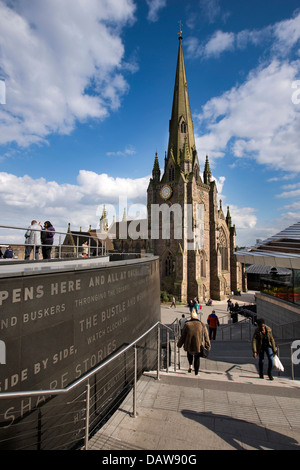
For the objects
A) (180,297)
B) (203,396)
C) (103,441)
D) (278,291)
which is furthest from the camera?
(180,297)

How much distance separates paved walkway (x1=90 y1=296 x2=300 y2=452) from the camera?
10.3 feet

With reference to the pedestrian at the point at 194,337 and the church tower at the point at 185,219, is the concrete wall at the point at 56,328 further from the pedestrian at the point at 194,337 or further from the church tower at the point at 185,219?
the church tower at the point at 185,219

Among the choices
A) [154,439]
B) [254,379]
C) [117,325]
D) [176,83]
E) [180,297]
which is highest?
[176,83]

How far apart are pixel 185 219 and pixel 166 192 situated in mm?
6308

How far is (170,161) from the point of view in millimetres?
38500

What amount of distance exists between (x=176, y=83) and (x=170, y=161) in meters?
14.6

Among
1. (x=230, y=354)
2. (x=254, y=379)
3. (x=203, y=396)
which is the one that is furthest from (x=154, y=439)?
(x=230, y=354)

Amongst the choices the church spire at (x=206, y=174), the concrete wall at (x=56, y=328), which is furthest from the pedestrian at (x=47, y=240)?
the church spire at (x=206, y=174)

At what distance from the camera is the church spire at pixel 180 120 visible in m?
39.0

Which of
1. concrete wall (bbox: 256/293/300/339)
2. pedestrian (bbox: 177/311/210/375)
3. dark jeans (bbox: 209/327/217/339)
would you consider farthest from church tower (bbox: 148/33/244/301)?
pedestrian (bbox: 177/311/210/375)

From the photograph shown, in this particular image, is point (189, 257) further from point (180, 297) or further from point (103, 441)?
point (103, 441)

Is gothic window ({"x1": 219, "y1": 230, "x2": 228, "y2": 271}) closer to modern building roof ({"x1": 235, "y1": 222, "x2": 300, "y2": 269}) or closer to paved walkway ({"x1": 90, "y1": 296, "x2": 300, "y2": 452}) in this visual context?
modern building roof ({"x1": 235, "y1": 222, "x2": 300, "y2": 269})

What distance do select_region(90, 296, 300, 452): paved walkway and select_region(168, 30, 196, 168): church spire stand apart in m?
36.4
